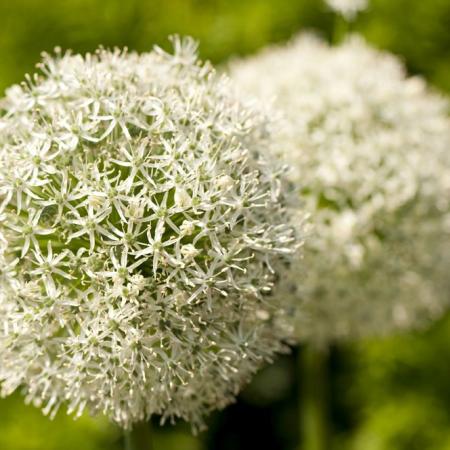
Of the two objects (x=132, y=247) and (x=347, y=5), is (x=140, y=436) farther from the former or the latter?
(x=347, y=5)

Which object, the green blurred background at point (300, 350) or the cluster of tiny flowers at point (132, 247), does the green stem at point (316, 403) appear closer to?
the green blurred background at point (300, 350)

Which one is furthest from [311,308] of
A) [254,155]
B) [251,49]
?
[251,49]

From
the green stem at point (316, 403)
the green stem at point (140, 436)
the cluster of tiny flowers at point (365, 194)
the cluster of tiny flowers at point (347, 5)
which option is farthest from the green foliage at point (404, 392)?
the green stem at point (140, 436)

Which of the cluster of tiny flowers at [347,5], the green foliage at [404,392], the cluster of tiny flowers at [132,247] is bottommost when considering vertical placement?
the cluster of tiny flowers at [132,247]

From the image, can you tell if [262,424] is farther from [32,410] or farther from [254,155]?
[254,155]

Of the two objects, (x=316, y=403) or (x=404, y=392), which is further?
(x=404, y=392)

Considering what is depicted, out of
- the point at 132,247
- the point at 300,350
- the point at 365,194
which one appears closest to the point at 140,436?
the point at 132,247

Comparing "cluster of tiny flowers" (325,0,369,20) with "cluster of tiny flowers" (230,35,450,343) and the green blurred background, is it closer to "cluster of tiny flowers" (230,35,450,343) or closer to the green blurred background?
"cluster of tiny flowers" (230,35,450,343)
